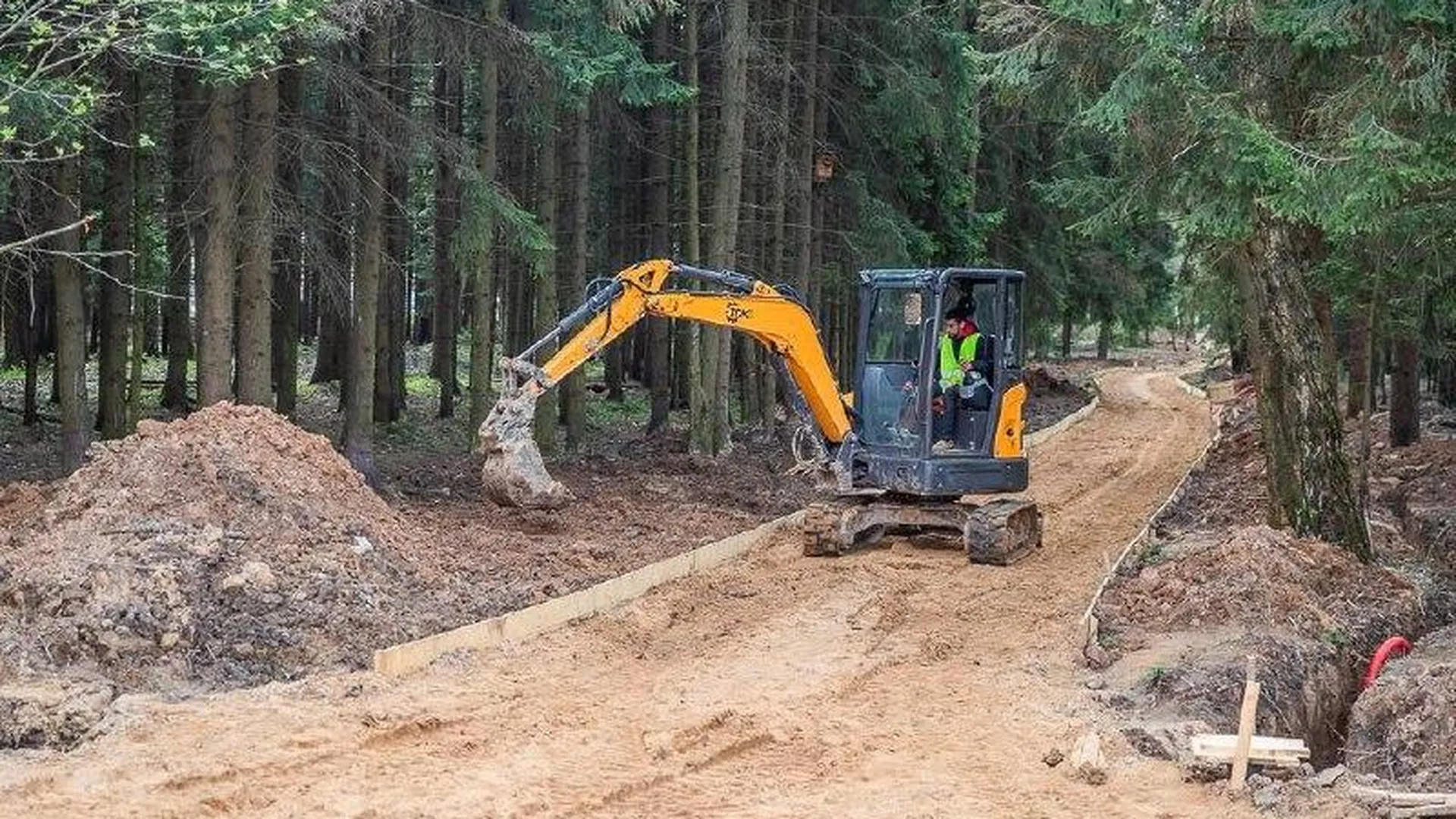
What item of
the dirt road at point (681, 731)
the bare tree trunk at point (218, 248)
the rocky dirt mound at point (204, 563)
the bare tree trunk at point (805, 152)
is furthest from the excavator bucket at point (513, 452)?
the bare tree trunk at point (805, 152)

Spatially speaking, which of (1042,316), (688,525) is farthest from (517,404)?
(1042,316)

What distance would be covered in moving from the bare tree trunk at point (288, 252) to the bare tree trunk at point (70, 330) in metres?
2.05

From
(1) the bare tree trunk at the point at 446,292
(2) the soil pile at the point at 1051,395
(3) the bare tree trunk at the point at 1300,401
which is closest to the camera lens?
(3) the bare tree trunk at the point at 1300,401

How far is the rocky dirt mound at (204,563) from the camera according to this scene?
29.9ft

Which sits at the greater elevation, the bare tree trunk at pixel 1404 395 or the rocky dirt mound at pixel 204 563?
the bare tree trunk at pixel 1404 395

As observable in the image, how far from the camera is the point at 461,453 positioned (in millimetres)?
21531

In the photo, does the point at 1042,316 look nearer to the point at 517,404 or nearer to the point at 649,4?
the point at 649,4

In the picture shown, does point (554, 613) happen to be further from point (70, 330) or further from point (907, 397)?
point (70, 330)

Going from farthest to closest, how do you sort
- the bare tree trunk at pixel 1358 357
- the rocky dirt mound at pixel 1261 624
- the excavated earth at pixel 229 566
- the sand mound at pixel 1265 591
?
1. the bare tree trunk at pixel 1358 357
2. the sand mound at pixel 1265 591
3. the rocky dirt mound at pixel 1261 624
4. the excavated earth at pixel 229 566

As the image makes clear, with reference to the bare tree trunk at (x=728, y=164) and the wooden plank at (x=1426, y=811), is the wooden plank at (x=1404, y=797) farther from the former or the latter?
the bare tree trunk at (x=728, y=164)

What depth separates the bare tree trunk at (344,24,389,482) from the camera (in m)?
17.0

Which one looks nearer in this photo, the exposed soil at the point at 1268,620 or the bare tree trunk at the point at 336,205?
the exposed soil at the point at 1268,620

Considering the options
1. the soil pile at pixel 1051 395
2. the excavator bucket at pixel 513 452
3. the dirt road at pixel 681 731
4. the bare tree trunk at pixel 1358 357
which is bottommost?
the dirt road at pixel 681 731

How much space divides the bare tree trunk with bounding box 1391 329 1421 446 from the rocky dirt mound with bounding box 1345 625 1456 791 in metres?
13.4
